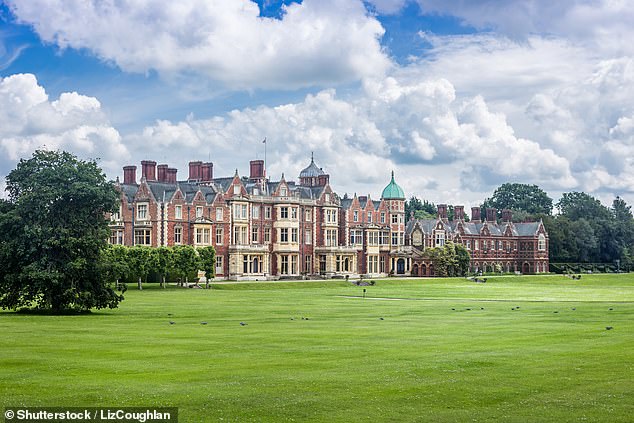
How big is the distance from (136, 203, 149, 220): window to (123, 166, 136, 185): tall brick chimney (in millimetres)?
5416

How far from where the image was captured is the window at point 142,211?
284ft

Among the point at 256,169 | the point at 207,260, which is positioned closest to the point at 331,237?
the point at 256,169

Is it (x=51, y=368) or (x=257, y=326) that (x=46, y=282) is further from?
(x=51, y=368)

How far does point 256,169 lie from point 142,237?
60.1ft

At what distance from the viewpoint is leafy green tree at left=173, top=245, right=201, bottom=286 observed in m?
76.1

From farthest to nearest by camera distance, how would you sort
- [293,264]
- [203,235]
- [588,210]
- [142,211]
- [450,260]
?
[588,210] < [450,260] < [293,264] < [203,235] < [142,211]

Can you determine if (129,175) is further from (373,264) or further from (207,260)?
(373,264)

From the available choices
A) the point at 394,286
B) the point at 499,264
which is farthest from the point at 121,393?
the point at 499,264

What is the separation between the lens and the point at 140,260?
72750 millimetres

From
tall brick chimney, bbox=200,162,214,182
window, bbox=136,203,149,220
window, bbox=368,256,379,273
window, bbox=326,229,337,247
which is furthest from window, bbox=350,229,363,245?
window, bbox=136,203,149,220

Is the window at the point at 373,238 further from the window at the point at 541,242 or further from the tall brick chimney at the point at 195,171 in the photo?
the window at the point at 541,242

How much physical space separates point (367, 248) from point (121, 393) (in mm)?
95177

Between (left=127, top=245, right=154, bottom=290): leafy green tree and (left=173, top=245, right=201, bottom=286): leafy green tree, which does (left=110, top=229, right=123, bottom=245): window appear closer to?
(left=173, top=245, right=201, bottom=286): leafy green tree

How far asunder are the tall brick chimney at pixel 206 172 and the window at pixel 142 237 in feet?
37.7
